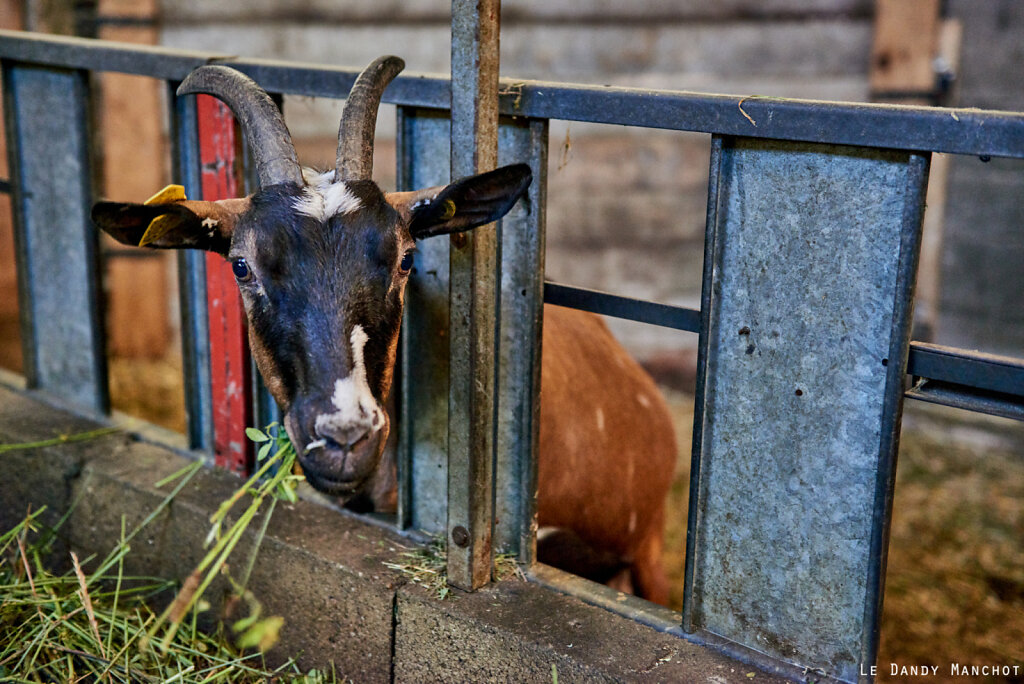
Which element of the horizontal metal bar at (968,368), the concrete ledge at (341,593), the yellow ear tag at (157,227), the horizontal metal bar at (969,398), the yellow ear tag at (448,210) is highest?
the yellow ear tag at (448,210)

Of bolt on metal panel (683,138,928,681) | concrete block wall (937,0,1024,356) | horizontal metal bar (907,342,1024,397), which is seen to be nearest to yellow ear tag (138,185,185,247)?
bolt on metal panel (683,138,928,681)

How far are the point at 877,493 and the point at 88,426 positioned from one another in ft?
10.7

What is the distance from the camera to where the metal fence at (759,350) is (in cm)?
233

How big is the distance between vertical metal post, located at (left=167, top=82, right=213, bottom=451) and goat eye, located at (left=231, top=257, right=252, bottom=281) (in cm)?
103

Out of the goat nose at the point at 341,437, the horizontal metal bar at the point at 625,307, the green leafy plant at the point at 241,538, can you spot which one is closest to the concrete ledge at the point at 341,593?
the green leafy plant at the point at 241,538

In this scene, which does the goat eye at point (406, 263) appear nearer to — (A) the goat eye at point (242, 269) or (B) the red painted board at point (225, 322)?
(A) the goat eye at point (242, 269)

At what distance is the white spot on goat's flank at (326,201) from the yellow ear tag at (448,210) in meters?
0.24

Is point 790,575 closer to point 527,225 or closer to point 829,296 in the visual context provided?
point 829,296

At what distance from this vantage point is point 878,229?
234 cm

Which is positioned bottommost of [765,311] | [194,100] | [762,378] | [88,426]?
[88,426]

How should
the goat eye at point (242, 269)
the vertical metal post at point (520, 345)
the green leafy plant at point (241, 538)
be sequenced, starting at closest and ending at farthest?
the green leafy plant at point (241, 538) < the goat eye at point (242, 269) < the vertical metal post at point (520, 345)

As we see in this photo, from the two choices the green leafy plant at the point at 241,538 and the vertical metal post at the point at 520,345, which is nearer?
the green leafy plant at the point at 241,538

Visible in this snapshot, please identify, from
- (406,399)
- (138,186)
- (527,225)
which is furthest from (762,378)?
(138,186)

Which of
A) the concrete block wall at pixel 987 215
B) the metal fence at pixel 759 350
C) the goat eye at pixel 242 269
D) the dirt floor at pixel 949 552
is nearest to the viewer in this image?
the metal fence at pixel 759 350
